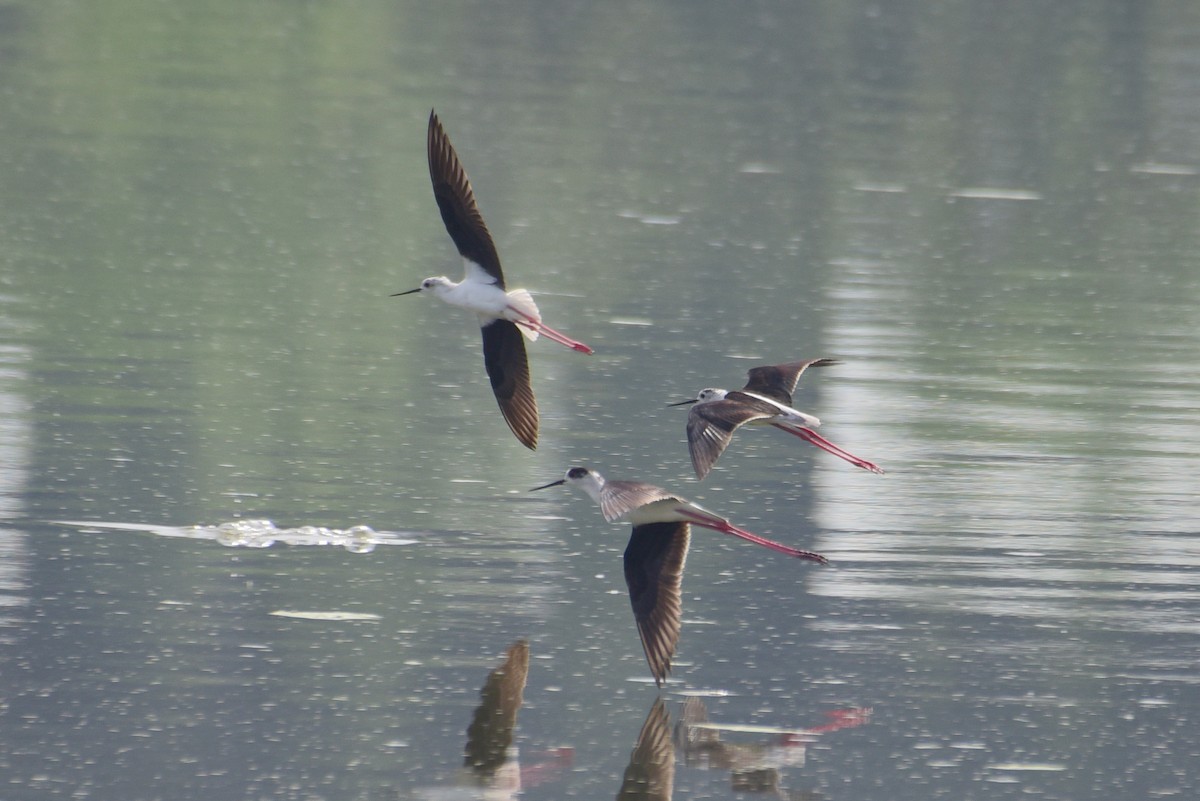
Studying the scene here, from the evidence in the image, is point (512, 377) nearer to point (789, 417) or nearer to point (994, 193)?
point (789, 417)

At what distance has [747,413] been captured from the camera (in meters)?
8.30

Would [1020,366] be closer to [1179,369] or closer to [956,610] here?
[1179,369]

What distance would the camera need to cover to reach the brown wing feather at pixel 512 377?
29.6 ft

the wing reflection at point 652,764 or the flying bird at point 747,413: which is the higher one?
the flying bird at point 747,413

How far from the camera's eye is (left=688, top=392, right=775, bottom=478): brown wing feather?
7.75 metres

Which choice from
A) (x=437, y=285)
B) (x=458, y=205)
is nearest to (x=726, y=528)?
(x=458, y=205)

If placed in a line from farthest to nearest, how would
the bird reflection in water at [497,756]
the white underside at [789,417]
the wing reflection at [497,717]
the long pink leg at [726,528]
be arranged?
1. the white underside at [789,417]
2. the long pink leg at [726,528]
3. the wing reflection at [497,717]
4. the bird reflection in water at [497,756]

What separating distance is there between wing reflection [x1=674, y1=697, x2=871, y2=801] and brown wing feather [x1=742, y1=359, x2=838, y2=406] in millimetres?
2306

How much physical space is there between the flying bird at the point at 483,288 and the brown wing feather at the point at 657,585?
1.20 m

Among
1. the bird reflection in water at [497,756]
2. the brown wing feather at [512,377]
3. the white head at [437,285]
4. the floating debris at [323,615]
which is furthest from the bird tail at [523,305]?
the bird reflection in water at [497,756]

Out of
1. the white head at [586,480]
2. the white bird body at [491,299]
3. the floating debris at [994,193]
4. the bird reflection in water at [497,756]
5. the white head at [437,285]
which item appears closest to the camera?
the bird reflection in water at [497,756]

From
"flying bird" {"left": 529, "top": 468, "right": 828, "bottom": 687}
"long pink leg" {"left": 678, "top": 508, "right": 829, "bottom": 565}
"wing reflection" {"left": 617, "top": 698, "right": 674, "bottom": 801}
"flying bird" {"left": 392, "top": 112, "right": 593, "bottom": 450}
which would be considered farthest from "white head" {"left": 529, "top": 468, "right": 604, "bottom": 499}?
"wing reflection" {"left": 617, "top": 698, "right": 674, "bottom": 801}

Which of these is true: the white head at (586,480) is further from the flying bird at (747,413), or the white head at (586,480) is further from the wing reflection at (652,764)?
the wing reflection at (652,764)

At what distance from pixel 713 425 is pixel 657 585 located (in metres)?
0.91
